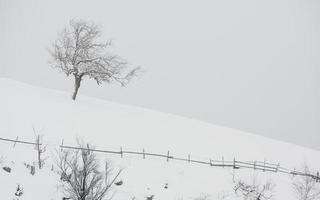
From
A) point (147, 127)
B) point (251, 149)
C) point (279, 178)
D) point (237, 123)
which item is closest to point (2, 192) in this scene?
point (147, 127)

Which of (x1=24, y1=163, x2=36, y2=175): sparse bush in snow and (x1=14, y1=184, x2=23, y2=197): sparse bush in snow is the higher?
(x1=24, y1=163, x2=36, y2=175): sparse bush in snow

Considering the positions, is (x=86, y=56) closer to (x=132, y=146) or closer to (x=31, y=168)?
(x=132, y=146)

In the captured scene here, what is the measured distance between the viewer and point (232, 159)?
37.6 metres

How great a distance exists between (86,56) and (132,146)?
44.4ft

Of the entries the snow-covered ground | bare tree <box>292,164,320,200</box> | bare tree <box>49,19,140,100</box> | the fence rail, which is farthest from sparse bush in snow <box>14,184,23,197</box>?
bare tree <box>292,164,320,200</box>

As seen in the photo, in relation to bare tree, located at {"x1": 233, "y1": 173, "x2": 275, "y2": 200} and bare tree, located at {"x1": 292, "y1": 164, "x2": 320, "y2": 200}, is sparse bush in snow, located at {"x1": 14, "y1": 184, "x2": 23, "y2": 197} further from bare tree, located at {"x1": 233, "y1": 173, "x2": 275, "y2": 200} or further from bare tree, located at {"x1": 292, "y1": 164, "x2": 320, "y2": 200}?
bare tree, located at {"x1": 292, "y1": 164, "x2": 320, "y2": 200}

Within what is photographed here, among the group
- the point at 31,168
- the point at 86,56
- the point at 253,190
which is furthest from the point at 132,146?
the point at 86,56

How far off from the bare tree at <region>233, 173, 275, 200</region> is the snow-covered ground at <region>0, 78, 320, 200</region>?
26.1 inches

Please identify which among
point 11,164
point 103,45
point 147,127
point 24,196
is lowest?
point 24,196

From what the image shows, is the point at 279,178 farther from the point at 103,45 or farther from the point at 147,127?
the point at 103,45

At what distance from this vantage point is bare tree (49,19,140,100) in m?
40.0

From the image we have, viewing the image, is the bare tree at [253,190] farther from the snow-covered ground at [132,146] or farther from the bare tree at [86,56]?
the bare tree at [86,56]

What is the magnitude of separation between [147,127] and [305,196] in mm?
18980

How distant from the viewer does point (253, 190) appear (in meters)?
29.8
